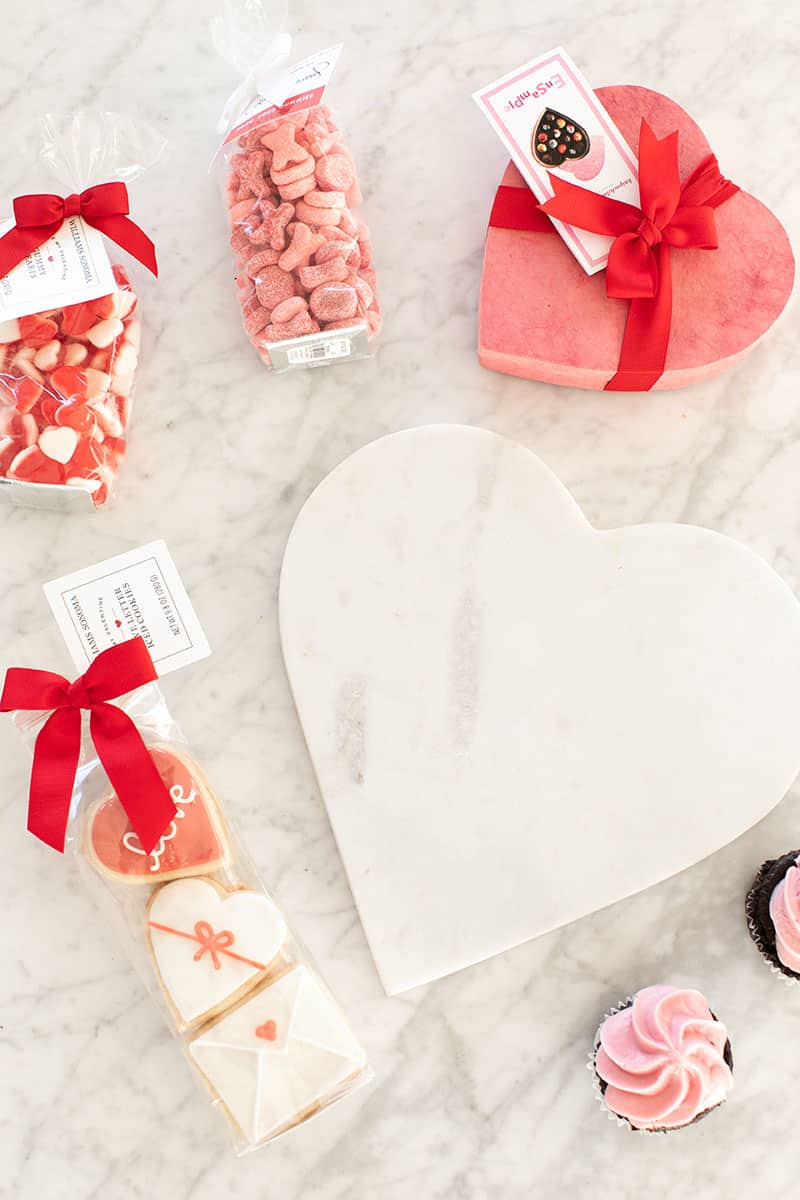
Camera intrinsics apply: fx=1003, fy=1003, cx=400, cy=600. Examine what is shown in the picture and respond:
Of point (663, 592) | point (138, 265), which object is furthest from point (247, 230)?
point (663, 592)

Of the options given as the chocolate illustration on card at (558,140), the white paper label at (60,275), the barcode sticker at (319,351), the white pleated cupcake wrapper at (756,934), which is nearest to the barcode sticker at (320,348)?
the barcode sticker at (319,351)

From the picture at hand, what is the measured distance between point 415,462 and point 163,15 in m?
0.84

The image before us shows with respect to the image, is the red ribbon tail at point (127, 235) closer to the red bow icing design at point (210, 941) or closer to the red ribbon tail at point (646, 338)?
the red ribbon tail at point (646, 338)

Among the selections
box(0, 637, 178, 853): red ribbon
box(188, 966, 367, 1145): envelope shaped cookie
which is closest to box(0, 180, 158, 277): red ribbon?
box(0, 637, 178, 853): red ribbon

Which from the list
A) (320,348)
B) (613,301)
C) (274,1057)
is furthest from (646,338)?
(274,1057)

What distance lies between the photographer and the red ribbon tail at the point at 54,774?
51.1 inches

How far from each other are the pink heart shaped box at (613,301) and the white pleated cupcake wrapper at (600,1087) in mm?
889

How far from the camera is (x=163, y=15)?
5.21 feet

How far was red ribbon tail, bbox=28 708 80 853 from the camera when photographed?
1.30 m

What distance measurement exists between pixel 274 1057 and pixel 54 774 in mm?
453

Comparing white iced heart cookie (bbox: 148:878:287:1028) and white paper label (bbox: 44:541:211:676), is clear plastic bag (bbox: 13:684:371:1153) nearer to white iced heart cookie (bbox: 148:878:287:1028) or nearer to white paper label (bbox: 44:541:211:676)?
white iced heart cookie (bbox: 148:878:287:1028)

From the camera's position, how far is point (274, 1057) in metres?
1.24

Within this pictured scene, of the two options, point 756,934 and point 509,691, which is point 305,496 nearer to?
point 509,691

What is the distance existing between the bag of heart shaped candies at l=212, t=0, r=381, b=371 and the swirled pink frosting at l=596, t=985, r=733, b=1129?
100 centimetres
